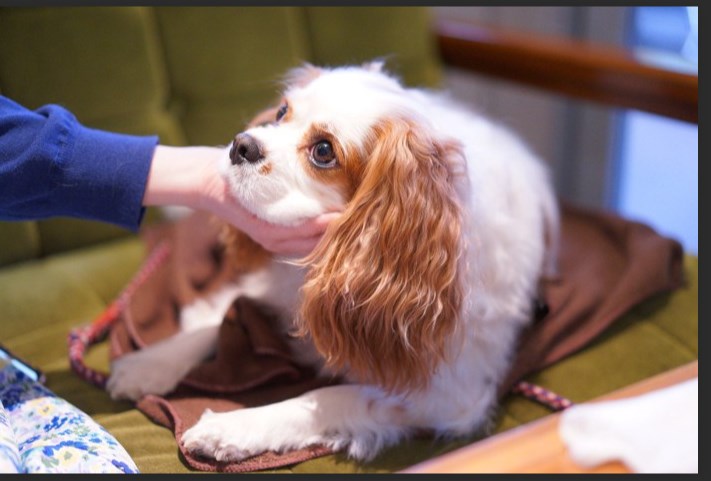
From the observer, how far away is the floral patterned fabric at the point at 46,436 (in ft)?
3.46

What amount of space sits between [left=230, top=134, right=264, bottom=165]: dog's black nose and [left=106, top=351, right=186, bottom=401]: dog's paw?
438mm

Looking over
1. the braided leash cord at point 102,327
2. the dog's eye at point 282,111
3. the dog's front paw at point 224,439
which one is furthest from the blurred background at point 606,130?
the dog's front paw at point 224,439

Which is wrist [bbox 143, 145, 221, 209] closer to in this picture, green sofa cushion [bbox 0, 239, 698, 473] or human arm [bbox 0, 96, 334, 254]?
human arm [bbox 0, 96, 334, 254]

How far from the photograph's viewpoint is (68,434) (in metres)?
1.15

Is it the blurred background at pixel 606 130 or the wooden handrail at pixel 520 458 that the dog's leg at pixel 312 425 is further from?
the blurred background at pixel 606 130

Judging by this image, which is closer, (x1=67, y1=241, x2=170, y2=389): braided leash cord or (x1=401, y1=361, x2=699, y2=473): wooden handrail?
(x1=401, y1=361, x2=699, y2=473): wooden handrail

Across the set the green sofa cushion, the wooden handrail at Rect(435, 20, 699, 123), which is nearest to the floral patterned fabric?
the green sofa cushion

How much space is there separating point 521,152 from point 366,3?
25.8 inches

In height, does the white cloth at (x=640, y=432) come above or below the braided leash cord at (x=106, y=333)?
above

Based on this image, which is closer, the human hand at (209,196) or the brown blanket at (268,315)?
the human hand at (209,196)

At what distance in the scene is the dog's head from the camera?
3.90ft

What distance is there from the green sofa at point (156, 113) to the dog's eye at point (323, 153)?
47 centimetres

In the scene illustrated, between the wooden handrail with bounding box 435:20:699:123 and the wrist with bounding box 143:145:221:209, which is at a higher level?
the wrist with bounding box 143:145:221:209

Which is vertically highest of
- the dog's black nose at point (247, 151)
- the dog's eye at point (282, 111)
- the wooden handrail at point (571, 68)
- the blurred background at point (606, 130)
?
the dog's eye at point (282, 111)
